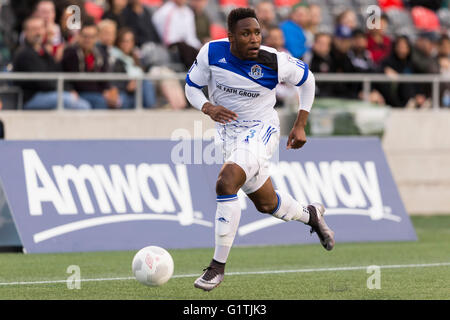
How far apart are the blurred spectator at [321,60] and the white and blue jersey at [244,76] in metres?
6.99

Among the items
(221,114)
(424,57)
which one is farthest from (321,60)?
(221,114)

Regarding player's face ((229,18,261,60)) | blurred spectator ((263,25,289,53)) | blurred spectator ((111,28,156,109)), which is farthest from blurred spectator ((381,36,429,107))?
player's face ((229,18,261,60))

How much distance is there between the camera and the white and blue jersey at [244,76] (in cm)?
879

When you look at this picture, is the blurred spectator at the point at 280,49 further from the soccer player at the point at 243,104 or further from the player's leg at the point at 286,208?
the soccer player at the point at 243,104

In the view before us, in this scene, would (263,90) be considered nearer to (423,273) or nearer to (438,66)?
(423,273)

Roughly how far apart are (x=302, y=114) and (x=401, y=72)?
883cm

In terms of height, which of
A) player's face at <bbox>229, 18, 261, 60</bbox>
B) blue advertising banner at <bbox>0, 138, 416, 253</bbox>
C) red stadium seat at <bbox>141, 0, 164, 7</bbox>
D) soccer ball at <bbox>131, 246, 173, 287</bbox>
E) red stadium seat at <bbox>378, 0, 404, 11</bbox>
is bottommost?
blue advertising banner at <bbox>0, 138, 416, 253</bbox>

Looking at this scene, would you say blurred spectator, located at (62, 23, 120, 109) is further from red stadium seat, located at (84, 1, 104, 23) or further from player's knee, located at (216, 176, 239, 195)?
player's knee, located at (216, 176, 239, 195)

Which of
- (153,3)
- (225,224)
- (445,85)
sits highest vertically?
(153,3)

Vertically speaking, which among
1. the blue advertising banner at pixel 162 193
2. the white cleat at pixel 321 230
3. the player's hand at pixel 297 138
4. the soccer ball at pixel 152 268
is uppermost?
the player's hand at pixel 297 138

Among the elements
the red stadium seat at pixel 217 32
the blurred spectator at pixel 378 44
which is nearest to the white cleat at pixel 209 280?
the red stadium seat at pixel 217 32

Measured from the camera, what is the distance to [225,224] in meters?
8.44

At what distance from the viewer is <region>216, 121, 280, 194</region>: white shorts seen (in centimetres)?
863

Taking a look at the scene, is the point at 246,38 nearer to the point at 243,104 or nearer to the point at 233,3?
the point at 243,104
